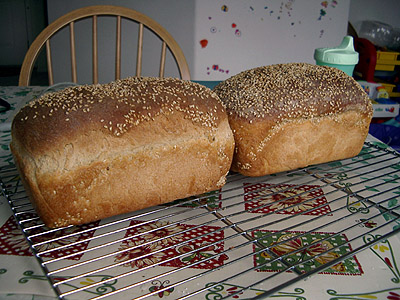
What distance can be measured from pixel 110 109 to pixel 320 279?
53 cm

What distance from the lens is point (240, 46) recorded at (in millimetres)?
3785

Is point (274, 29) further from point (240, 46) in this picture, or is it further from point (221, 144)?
point (221, 144)

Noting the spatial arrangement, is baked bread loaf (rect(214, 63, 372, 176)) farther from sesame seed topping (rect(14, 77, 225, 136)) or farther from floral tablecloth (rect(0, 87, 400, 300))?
floral tablecloth (rect(0, 87, 400, 300))

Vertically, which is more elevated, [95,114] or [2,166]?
[95,114]

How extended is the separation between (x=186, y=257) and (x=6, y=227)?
40cm

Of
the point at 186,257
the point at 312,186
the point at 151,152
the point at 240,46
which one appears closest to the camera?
the point at 186,257

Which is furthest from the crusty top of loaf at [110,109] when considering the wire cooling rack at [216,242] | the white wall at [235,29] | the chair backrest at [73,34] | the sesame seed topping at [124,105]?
the white wall at [235,29]

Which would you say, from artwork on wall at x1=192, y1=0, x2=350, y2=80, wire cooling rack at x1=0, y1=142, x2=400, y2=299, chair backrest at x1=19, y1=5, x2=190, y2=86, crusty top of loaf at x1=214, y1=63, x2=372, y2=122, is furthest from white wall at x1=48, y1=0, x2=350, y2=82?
wire cooling rack at x1=0, y1=142, x2=400, y2=299

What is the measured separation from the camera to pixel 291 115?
0.98m

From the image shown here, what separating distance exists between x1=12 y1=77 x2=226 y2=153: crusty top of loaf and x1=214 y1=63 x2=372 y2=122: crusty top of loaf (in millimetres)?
88

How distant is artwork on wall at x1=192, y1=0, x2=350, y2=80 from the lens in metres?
3.63

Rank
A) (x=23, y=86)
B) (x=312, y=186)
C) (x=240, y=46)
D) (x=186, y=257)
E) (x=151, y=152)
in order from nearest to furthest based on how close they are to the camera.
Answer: (x=186, y=257) → (x=151, y=152) → (x=312, y=186) → (x=23, y=86) → (x=240, y=46)

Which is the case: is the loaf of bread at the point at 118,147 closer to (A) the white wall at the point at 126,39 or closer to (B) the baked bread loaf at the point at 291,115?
(B) the baked bread loaf at the point at 291,115

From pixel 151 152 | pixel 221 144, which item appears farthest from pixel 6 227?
pixel 221 144
